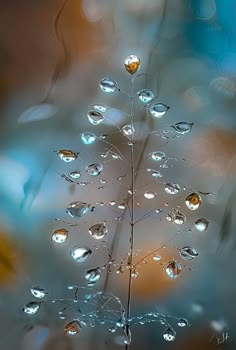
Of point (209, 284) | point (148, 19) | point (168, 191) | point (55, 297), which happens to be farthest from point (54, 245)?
point (148, 19)

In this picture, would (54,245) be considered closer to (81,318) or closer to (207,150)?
(81,318)

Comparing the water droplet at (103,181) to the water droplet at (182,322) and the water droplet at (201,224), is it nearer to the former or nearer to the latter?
the water droplet at (201,224)

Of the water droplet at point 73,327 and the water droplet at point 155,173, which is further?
the water droplet at point 155,173

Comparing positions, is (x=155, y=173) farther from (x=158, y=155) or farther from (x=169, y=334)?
(x=169, y=334)
